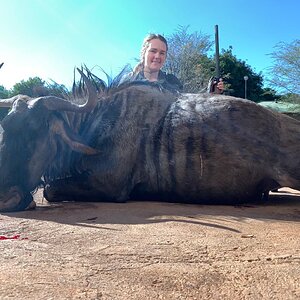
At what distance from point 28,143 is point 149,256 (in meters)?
2.43

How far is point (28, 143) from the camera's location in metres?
4.07

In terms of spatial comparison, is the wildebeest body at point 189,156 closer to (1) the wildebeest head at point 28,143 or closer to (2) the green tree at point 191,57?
(1) the wildebeest head at point 28,143

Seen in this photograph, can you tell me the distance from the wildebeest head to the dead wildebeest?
1cm

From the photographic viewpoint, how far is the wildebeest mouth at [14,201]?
3.68 m

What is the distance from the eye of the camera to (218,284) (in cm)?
171

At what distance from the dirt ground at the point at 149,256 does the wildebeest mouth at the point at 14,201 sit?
30 centimetres

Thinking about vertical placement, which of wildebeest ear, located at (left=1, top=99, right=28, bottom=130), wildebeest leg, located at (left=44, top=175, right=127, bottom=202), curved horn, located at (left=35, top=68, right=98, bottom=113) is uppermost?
curved horn, located at (left=35, top=68, right=98, bottom=113)

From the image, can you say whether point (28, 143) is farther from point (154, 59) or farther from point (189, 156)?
point (154, 59)

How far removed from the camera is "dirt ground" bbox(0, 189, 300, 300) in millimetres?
1641

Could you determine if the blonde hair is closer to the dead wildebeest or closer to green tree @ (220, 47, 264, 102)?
the dead wildebeest

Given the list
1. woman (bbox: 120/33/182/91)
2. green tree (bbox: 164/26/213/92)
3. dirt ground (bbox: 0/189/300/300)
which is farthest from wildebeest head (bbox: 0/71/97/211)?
green tree (bbox: 164/26/213/92)

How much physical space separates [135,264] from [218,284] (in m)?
0.44

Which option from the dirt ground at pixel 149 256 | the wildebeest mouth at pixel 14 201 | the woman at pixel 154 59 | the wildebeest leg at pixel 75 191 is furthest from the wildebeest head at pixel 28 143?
the woman at pixel 154 59

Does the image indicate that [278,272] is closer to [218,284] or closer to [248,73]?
[218,284]
